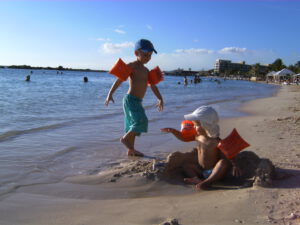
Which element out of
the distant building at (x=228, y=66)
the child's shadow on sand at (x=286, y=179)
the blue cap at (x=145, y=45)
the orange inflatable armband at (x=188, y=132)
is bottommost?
the child's shadow on sand at (x=286, y=179)

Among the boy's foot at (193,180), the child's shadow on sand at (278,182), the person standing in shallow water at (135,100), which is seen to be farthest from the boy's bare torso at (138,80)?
the child's shadow on sand at (278,182)

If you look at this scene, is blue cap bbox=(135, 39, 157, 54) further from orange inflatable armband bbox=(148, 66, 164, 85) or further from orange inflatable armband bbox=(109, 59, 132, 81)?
orange inflatable armband bbox=(148, 66, 164, 85)

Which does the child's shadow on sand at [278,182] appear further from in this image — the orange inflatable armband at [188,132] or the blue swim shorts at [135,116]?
the blue swim shorts at [135,116]

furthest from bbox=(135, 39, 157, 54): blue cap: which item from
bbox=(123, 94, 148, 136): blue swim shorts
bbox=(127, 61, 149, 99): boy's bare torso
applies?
bbox=(123, 94, 148, 136): blue swim shorts

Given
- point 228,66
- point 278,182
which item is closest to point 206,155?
point 278,182

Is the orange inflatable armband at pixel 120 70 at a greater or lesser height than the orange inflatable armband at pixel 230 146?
greater

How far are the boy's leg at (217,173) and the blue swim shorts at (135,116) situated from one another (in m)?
1.46

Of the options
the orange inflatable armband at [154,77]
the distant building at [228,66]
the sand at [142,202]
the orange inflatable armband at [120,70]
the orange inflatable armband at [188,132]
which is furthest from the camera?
the distant building at [228,66]

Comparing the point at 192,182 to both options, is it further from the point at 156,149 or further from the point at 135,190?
the point at 156,149

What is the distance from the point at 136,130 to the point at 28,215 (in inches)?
80.2

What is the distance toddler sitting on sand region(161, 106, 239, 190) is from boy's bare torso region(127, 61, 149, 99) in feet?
4.20

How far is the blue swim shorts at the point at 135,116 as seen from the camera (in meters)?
4.09

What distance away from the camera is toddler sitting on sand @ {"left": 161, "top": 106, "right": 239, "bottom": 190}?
2812 millimetres

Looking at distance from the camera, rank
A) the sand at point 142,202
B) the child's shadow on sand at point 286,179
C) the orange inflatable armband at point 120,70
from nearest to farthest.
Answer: the sand at point 142,202
the child's shadow on sand at point 286,179
the orange inflatable armband at point 120,70
